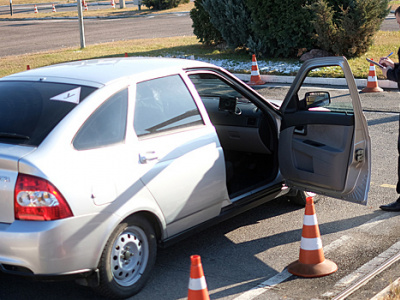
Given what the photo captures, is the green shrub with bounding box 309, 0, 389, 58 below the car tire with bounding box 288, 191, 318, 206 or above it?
above

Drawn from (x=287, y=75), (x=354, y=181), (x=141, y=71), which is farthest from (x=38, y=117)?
(x=287, y=75)

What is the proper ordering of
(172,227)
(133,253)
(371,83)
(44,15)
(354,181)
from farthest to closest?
(44,15) < (371,83) < (354,181) < (172,227) < (133,253)

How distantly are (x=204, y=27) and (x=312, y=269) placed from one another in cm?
1544

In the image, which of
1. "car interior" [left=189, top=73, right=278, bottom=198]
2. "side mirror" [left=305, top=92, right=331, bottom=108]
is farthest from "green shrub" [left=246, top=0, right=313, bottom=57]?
"side mirror" [left=305, top=92, right=331, bottom=108]

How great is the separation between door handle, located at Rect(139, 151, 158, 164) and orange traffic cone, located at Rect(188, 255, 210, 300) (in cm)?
115

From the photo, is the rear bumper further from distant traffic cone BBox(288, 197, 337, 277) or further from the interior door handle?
the interior door handle

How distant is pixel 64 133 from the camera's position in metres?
4.42

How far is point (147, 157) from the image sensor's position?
479 cm

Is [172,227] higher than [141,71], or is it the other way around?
[141,71]

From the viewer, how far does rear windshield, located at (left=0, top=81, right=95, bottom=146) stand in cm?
450

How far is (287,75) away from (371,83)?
8.69 feet

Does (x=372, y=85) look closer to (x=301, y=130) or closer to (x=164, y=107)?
(x=301, y=130)

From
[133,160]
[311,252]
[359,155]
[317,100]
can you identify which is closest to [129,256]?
[133,160]

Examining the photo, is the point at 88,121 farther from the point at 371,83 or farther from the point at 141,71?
the point at 371,83
